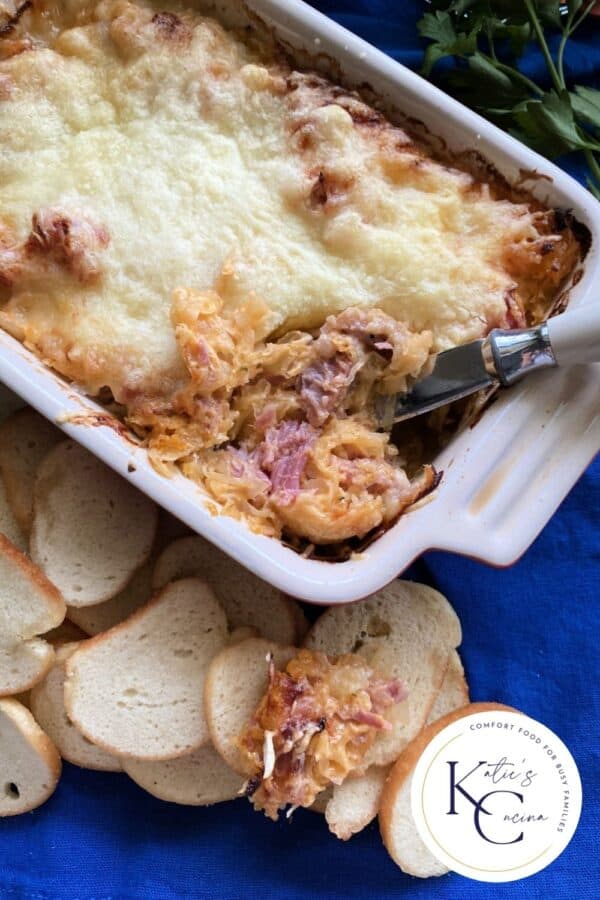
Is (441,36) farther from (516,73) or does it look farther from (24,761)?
(24,761)

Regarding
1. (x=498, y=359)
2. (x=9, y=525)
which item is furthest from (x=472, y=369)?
(x=9, y=525)

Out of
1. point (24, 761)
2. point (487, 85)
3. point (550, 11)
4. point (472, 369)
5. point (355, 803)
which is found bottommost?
point (24, 761)

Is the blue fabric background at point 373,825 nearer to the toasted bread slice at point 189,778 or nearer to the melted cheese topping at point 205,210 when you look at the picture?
the toasted bread slice at point 189,778

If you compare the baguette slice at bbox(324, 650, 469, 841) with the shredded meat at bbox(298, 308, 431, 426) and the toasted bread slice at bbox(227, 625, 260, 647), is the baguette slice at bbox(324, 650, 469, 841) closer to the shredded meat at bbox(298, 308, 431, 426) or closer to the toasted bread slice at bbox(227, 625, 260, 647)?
the toasted bread slice at bbox(227, 625, 260, 647)

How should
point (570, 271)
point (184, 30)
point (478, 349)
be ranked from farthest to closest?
1. point (184, 30)
2. point (570, 271)
3. point (478, 349)

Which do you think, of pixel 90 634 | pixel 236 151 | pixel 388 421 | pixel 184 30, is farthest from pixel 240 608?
pixel 184 30

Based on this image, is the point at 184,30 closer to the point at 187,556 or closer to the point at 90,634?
the point at 187,556
